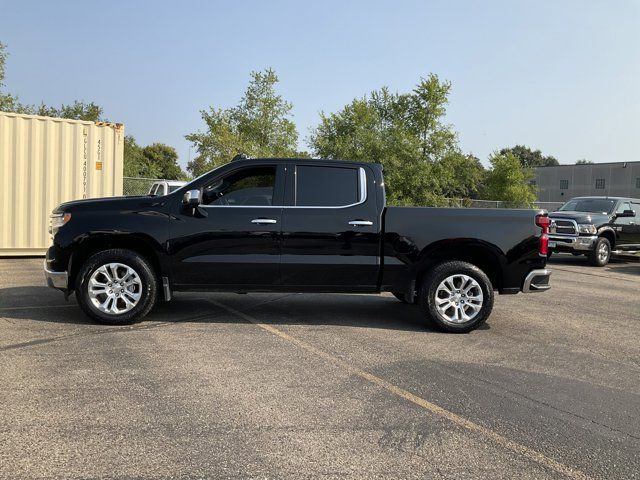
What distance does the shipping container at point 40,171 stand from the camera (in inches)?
495

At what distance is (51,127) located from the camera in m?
12.9

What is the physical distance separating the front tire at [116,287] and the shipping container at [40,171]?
730cm

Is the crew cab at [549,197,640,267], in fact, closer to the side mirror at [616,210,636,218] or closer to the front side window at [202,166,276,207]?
the side mirror at [616,210,636,218]

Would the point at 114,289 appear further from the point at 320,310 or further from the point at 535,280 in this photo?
the point at 535,280

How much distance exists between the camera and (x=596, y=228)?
51.7 ft

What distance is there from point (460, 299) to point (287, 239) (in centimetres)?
211

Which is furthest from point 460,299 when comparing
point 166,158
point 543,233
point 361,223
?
point 166,158

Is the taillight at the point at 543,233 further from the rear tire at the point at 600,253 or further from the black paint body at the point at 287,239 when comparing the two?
the rear tire at the point at 600,253

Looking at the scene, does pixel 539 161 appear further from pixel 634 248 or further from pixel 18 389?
pixel 18 389

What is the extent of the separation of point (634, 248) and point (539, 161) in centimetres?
11798

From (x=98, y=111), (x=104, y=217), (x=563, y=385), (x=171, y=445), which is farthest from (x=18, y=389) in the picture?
(x=98, y=111)

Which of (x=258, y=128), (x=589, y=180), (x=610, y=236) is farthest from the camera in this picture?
(x=589, y=180)

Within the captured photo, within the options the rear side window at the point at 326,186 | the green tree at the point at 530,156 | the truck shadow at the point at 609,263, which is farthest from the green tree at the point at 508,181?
the green tree at the point at 530,156

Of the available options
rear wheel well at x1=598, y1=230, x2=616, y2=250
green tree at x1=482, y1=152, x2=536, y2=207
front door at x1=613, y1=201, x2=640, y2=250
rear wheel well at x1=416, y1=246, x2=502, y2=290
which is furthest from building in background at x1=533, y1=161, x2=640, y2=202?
rear wheel well at x1=416, y1=246, x2=502, y2=290
